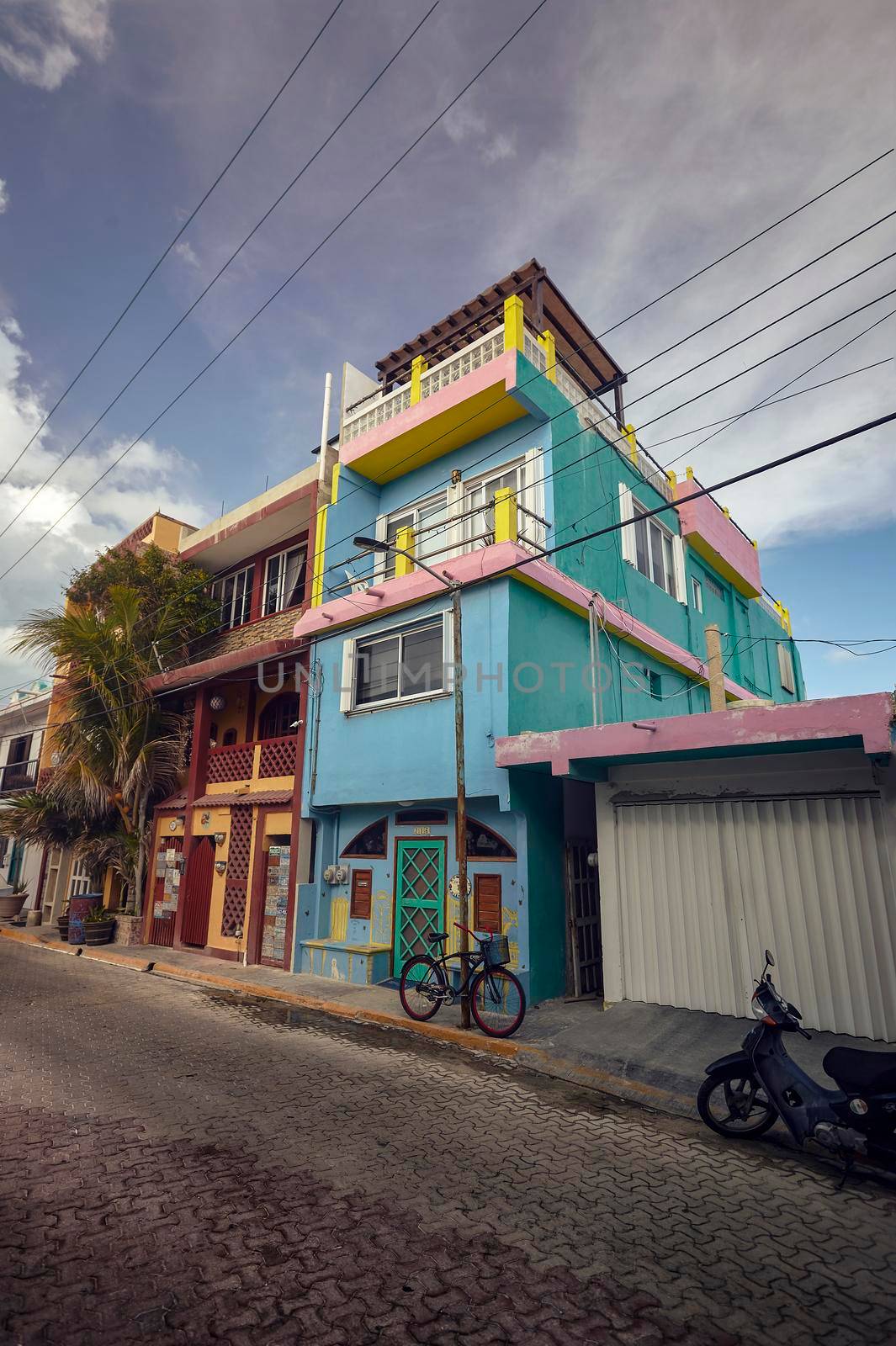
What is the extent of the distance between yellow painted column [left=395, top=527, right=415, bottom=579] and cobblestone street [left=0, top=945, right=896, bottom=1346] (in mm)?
8577

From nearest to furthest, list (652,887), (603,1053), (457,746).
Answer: (603,1053) → (652,887) → (457,746)

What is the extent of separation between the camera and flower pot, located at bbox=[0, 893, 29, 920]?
23.6 metres

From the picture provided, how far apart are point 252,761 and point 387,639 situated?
5.00 m

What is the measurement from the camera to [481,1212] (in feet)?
13.8

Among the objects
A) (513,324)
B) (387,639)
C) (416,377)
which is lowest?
(387,639)

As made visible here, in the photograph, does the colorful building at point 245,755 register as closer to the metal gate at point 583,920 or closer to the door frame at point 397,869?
the door frame at point 397,869

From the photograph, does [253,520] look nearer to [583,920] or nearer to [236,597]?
[236,597]

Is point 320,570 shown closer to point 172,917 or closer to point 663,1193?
point 172,917

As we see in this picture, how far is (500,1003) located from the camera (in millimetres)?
9164

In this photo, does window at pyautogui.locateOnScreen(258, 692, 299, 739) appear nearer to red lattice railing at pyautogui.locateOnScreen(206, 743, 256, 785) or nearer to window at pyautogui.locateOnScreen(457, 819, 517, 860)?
red lattice railing at pyautogui.locateOnScreen(206, 743, 256, 785)

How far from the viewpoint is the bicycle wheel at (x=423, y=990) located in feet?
30.4

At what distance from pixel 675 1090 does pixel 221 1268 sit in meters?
4.48

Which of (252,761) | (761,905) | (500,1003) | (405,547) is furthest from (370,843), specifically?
(761,905)

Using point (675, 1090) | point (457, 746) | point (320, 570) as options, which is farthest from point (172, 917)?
point (675, 1090)
